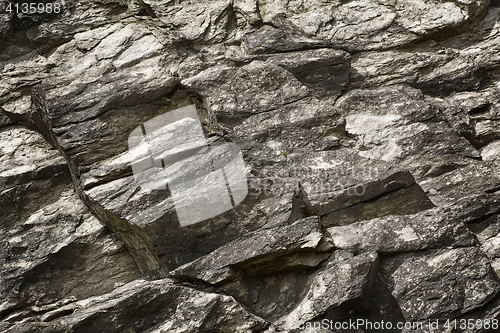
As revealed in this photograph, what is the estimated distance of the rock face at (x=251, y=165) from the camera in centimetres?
645

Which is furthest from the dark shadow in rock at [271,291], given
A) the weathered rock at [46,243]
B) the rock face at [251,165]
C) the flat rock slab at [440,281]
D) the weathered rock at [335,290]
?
the weathered rock at [46,243]

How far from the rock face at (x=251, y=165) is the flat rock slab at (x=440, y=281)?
0.02m

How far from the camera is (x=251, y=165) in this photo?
7.40 meters

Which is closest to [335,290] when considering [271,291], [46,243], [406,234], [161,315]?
[271,291]

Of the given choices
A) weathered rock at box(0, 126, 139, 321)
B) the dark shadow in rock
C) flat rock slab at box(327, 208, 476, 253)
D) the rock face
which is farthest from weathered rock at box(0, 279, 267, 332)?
flat rock slab at box(327, 208, 476, 253)

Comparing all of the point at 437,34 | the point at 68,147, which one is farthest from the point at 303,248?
the point at 437,34

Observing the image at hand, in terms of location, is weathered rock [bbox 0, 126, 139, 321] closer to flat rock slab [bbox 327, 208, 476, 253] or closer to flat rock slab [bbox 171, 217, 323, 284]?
flat rock slab [bbox 171, 217, 323, 284]

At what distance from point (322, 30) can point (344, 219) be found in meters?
4.90

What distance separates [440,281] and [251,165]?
3.44m

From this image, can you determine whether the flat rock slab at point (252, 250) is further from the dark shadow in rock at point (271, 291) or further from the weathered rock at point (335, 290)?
the weathered rock at point (335, 290)

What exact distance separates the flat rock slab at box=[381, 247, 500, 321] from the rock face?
0.02 metres

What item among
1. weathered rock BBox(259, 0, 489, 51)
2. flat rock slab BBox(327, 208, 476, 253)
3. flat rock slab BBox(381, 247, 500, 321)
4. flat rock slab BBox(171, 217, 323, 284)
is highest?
weathered rock BBox(259, 0, 489, 51)

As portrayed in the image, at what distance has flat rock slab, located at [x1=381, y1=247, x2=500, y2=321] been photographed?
611 cm

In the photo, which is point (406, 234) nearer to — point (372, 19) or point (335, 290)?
point (335, 290)
